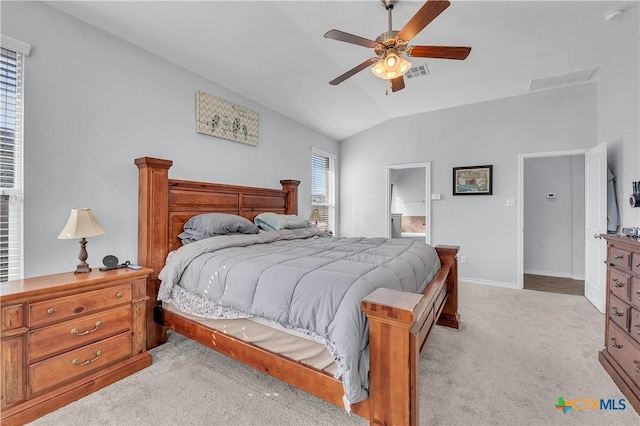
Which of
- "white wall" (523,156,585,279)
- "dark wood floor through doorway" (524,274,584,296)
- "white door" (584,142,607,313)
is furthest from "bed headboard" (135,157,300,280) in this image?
"white wall" (523,156,585,279)

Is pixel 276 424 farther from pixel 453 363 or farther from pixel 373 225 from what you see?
pixel 373 225

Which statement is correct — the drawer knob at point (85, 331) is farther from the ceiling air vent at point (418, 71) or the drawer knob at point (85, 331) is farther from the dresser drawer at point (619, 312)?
the ceiling air vent at point (418, 71)

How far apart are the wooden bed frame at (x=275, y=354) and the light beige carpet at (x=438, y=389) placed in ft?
0.72

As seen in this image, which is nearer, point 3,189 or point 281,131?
point 3,189

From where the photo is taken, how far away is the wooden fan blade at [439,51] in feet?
7.05

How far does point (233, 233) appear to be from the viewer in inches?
116

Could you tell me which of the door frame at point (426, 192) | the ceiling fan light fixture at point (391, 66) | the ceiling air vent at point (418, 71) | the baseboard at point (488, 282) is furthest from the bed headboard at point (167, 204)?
the baseboard at point (488, 282)

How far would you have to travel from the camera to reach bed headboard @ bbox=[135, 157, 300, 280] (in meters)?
2.49

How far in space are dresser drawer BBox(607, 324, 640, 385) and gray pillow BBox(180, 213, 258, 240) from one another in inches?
124

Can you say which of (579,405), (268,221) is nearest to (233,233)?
(268,221)

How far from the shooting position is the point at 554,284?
457 centimetres

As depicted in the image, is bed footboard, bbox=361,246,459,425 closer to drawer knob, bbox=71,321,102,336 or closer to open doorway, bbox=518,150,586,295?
drawer knob, bbox=71,321,102,336

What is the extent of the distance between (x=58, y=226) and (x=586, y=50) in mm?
5348

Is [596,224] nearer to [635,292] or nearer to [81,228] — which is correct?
[635,292]
